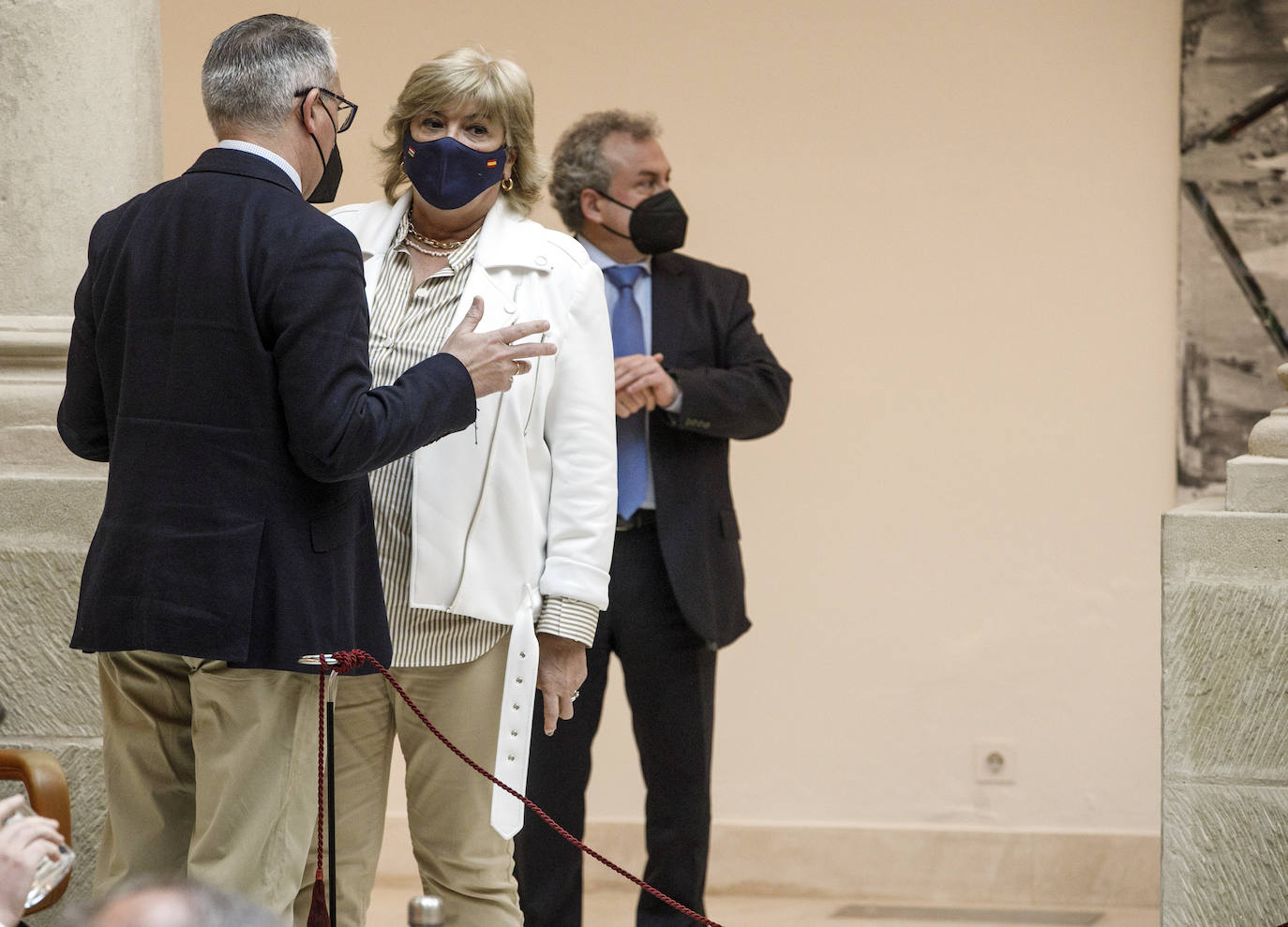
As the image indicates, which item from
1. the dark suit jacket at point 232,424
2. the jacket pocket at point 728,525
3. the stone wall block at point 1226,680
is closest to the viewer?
the dark suit jacket at point 232,424

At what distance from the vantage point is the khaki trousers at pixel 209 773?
2.18 meters

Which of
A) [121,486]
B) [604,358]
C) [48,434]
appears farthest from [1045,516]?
[121,486]

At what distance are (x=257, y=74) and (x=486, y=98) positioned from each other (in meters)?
0.49

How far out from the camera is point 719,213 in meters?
4.80

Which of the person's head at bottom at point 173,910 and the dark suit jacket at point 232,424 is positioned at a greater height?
the dark suit jacket at point 232,424

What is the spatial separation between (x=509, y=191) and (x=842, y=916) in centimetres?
246

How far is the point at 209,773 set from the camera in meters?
2.19

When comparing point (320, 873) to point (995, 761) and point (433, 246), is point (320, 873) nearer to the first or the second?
point (433, 246)

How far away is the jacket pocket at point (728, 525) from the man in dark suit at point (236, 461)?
4.30ft

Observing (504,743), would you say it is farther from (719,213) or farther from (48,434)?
(719,213)

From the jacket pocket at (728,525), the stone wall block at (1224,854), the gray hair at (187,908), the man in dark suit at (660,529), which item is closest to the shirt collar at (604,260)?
the man in dark suit at (660,529)

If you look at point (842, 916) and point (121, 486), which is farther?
point (842, 916)

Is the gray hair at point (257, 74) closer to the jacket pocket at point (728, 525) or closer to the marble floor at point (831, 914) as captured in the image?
the jacket pocket at point (728, 525)

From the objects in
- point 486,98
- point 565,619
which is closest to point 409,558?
point 565,619
